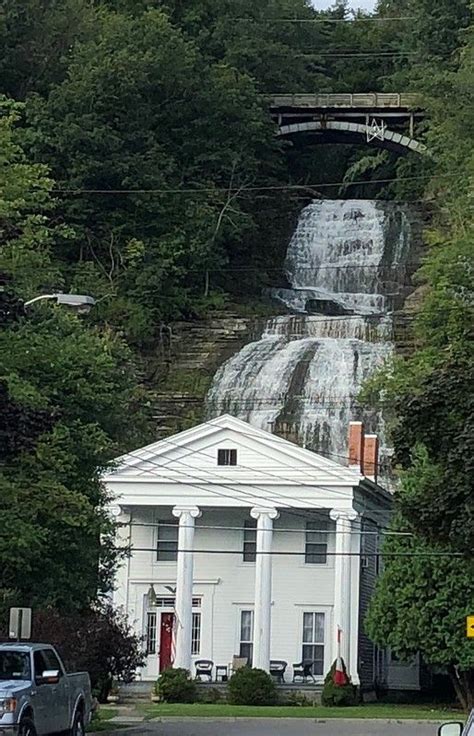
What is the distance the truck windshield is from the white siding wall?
30160 millimetres

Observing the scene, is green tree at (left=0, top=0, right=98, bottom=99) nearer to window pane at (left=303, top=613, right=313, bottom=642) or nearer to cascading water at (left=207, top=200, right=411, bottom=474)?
cascading water at (left=207, top=200, right=411, bottom=474)

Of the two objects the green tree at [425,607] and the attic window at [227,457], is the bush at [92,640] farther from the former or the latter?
the attic window at [227,457]

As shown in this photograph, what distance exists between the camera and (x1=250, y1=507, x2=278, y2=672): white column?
49.7 meters

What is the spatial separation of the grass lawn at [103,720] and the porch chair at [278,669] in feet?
32.9

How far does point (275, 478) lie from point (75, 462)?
1665 centimetres

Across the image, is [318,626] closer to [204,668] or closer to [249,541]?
[249,541]

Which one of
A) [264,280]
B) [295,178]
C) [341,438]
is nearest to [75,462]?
[341,438]

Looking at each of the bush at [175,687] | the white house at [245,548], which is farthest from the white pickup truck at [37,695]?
the white house at [245,548]

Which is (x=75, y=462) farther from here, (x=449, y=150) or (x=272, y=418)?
(x=449, y=150)

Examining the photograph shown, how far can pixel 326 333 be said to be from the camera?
2830 inches

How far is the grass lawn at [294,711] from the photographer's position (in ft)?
134

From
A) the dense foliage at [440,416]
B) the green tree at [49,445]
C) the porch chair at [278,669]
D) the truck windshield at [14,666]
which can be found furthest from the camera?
the porch chair at [278,669]

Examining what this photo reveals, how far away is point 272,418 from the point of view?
210 feet

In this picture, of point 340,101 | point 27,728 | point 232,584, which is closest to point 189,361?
point 232,584
